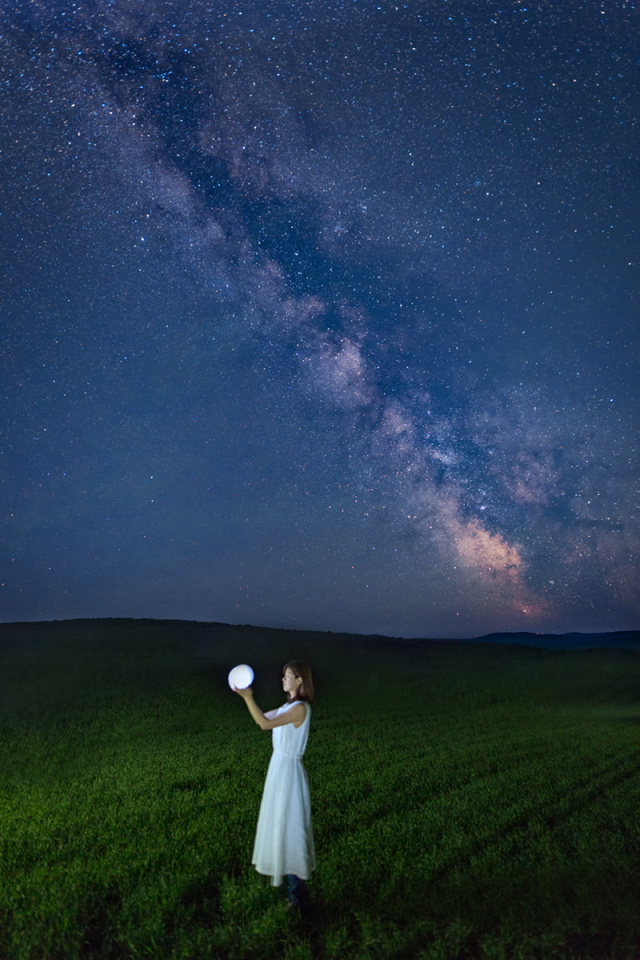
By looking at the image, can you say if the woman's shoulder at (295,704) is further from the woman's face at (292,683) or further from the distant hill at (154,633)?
the distant hill at (154,633)

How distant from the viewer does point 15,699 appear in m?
29.5

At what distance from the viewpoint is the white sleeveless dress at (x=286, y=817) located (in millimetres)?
6711

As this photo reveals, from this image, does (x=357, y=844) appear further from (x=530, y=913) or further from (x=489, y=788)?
(x=489, y=788)

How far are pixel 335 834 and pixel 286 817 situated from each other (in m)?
4.02

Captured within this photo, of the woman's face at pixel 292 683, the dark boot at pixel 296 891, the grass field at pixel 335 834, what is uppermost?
the woman's face at pixel 292 683

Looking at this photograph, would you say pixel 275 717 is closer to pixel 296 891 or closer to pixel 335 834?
pixel 296 891

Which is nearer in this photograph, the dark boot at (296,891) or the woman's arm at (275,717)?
the woman's arm at (275,717)

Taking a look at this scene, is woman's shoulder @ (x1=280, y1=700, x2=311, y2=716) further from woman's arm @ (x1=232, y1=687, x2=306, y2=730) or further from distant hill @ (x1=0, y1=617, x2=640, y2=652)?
distant hill @ (x1=0, y1=617, x2=640, y2=652)

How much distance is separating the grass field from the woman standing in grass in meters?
0.52

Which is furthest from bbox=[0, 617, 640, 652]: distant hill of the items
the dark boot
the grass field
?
the dark boot

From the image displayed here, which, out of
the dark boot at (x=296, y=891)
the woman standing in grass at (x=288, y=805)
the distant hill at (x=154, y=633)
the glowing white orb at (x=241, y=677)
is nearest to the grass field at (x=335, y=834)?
Result: the dark boot at (x=296, y=891)

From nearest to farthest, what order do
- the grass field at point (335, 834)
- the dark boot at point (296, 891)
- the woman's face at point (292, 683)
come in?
the grass field at point (335, 834)
the dark boot at point (296, 891)
the woman's face at point (292, 683)

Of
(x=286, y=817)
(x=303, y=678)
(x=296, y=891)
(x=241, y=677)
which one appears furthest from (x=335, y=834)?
(x=241, y=677)

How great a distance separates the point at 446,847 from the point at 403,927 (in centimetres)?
296
